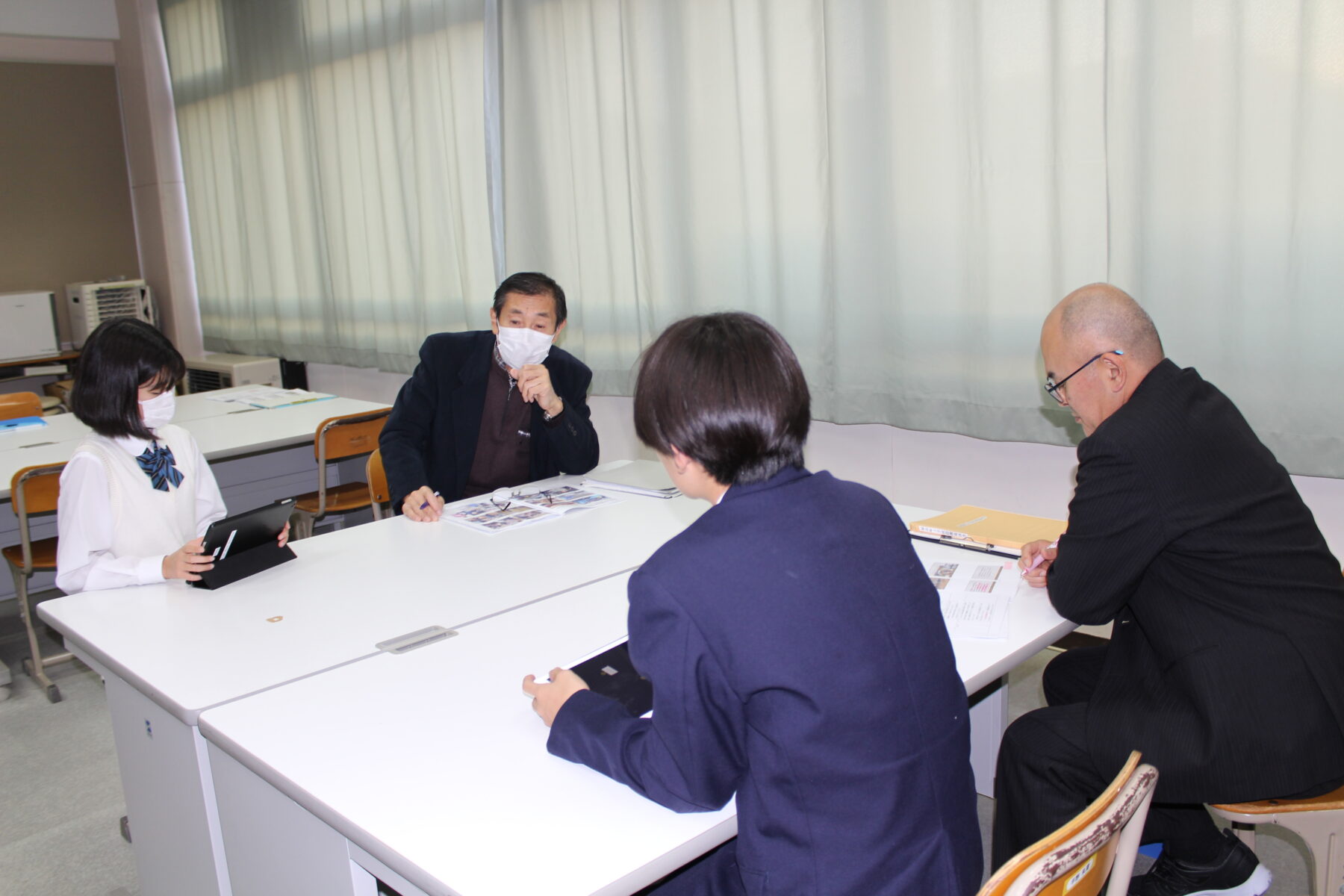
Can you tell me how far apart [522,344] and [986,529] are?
51.3 inches

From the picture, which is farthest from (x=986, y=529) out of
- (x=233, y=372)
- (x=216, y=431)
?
(x=233, y=372)

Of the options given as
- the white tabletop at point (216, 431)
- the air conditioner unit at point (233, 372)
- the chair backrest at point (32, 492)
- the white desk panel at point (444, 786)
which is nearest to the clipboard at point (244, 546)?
the white desk panel at point (444, 786)

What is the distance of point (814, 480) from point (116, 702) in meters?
1.42

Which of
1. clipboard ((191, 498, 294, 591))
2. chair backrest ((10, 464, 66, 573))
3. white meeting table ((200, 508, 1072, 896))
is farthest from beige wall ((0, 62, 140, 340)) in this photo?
white meeting table ((200, 508, 1072, 896))

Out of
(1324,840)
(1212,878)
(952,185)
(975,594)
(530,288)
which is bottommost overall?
(1212,878)

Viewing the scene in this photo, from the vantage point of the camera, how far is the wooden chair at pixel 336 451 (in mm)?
3748

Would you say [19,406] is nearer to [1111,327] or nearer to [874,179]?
[874,179]

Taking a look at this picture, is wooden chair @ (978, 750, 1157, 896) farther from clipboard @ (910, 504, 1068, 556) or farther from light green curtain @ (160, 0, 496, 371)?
light green curtain @ (160, 0, 496, 371)

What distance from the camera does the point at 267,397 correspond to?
4.68m

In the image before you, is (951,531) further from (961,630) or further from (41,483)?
(41,483)

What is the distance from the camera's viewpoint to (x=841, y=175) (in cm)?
329

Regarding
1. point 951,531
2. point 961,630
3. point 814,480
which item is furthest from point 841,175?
point 814,480

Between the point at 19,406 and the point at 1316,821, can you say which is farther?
the point at 19,406

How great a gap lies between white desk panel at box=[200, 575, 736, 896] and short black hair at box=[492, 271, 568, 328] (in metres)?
1.17
